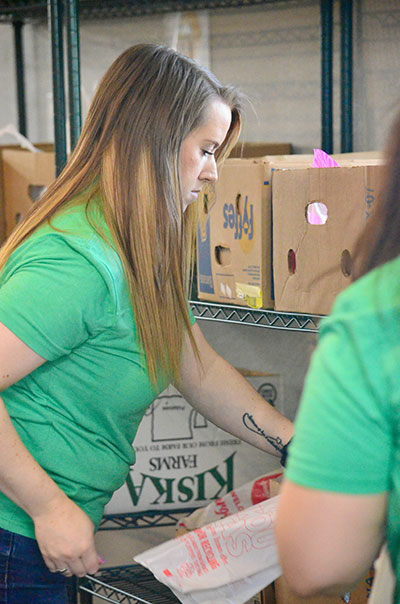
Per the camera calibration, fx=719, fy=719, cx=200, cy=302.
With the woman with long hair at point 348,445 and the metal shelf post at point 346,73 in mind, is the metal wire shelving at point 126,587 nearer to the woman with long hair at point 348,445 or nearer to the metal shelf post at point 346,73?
the woman with long hair at point 348,445

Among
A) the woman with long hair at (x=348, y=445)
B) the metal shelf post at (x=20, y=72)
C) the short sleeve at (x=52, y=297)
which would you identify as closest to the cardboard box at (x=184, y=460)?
the short sleeve at (x=52, y=297)

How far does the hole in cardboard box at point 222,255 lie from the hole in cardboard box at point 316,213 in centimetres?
21

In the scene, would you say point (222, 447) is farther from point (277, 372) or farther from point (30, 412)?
point (30, 412)

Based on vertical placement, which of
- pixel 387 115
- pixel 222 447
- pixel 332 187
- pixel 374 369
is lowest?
pixel 222 447

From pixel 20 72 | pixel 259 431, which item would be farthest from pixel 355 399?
pixel 20 72

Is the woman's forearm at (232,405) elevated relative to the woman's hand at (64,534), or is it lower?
elevated

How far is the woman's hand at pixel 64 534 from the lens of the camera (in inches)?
38.2

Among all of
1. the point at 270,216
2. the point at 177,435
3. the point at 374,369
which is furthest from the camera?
the point at 177,435

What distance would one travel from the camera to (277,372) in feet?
5.72

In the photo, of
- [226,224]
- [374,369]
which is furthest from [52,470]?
[374,369]

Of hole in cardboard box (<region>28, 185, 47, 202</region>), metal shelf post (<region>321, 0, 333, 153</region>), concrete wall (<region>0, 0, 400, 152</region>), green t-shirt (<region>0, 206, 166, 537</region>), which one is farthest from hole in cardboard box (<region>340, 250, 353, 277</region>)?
hole in cardboard box (<region>28, 185, 47, 202</region>)

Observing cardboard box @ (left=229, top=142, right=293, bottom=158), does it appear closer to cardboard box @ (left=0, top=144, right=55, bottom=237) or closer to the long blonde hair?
cardboard box @ (left=0, top=144, right=55, bottom=237)

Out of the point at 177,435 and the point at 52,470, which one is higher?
the point at 52,470

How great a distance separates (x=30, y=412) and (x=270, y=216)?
0.52m
